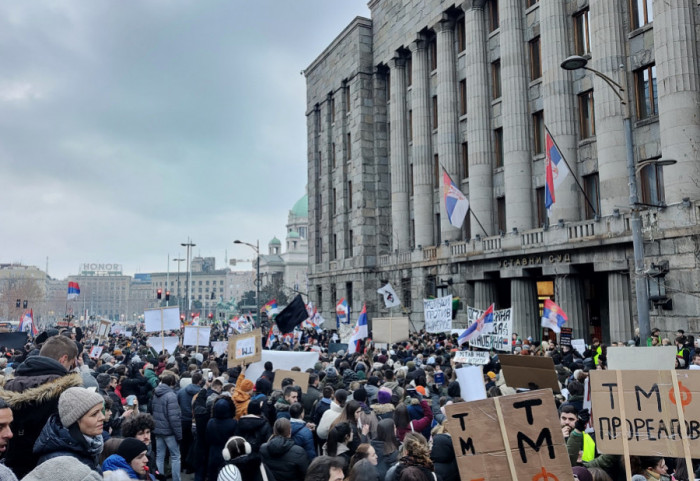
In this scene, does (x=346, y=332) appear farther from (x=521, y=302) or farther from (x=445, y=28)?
(x=445, y=28)

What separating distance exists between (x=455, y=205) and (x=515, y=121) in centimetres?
583

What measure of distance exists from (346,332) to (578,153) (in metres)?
13.7

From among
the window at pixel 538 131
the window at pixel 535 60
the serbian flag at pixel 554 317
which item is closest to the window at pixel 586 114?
the window at pixel 538 131

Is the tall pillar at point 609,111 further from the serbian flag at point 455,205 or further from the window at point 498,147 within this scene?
the window at point 498,147

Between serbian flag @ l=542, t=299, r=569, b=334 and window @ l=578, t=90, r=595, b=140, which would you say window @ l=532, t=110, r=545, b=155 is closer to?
window @ l=578, t=90, r=595, b=140

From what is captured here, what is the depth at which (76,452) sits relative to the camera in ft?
14.9

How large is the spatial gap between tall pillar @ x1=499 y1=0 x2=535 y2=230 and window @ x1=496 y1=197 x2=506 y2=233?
2319 mm

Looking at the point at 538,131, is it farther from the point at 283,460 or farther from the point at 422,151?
the point at 283,460

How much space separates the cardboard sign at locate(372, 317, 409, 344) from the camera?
19.3 meters

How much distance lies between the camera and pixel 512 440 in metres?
5.21

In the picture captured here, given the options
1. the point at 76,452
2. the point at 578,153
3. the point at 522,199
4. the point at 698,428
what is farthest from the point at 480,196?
the point at 76,452

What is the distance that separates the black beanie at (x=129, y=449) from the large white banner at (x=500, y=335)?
1112 cm

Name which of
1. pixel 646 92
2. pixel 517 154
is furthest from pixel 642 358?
pixel 517 154

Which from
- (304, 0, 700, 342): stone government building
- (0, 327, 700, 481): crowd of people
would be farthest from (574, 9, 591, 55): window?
(0, 327, 700, 481): crowd of people
